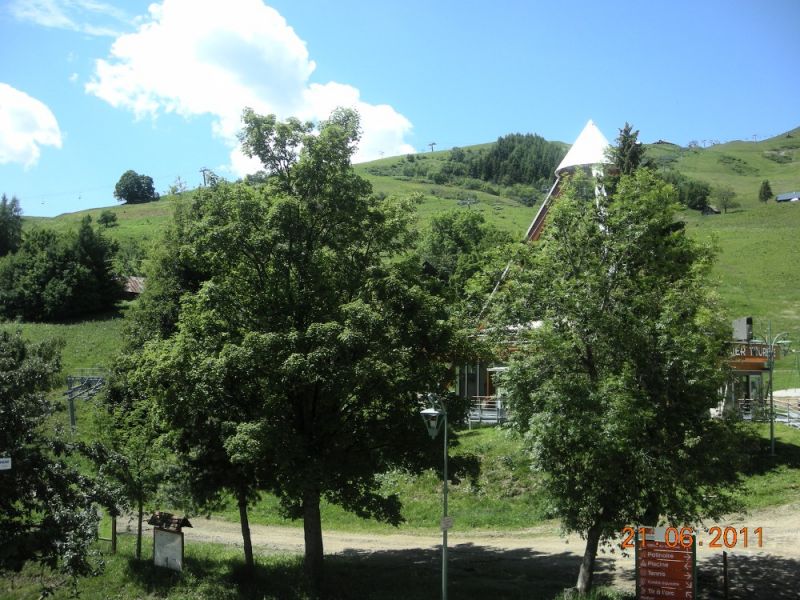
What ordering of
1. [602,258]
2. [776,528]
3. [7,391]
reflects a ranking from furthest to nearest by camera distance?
[776,528]
[602,258]
[7,391]

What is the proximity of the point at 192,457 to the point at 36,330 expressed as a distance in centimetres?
4802

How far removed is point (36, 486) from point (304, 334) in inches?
290

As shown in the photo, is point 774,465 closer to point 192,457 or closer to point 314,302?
point 314,302

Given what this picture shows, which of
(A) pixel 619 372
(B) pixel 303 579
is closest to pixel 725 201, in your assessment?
(A) pixel 619 372

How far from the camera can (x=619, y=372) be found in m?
15.9

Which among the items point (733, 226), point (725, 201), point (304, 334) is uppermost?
point (725, 201)

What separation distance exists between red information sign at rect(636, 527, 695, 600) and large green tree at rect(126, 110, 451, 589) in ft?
19.9

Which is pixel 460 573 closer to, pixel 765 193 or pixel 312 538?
pixel 312 538

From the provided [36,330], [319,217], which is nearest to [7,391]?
[319,217]

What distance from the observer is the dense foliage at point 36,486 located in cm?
1558

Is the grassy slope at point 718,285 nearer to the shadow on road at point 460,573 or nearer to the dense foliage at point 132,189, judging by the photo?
the shadow on road at point 460,573

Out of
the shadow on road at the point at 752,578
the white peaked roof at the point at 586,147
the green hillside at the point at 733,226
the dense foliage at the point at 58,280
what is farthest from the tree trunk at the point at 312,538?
the dense foliage at the point at 58,280

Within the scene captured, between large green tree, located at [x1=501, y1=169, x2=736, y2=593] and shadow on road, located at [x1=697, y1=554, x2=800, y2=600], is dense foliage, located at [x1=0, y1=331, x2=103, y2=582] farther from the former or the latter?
shadow on road, located at [x1=697, y1=554, x2=800, y2=600]

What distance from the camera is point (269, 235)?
707 inches
